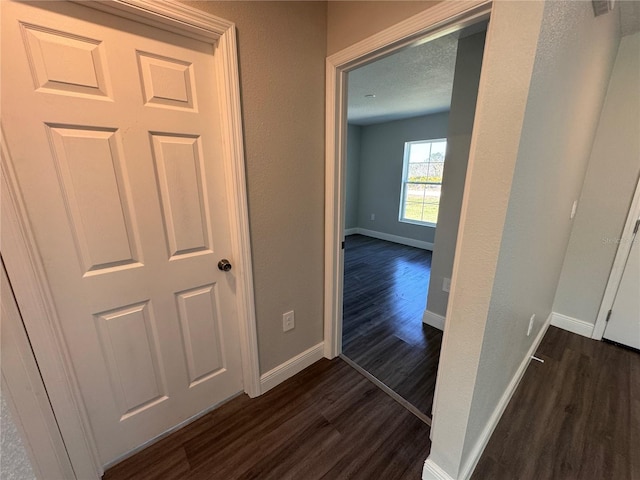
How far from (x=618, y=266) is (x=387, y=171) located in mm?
3896

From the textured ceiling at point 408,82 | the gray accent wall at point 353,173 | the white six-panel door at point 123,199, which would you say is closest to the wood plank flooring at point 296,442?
the white six-panel door at point 123,199

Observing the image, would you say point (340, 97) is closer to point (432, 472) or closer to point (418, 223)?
point (432, 472)

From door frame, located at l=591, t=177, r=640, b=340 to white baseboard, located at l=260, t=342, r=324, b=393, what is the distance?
7.56ft

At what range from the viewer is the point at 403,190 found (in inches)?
210

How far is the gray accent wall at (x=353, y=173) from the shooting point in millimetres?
5668

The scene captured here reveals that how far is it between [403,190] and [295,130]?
4.30 metres

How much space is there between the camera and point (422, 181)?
506cm

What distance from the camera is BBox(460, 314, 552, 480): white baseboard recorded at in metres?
1.20

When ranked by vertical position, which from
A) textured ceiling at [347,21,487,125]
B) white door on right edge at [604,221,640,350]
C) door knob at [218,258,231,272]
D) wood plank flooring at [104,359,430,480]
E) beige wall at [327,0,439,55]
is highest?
textured ceiling at [347,21,487,125]

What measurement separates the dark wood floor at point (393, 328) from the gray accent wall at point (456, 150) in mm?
402

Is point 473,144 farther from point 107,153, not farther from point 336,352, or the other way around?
point 336,352

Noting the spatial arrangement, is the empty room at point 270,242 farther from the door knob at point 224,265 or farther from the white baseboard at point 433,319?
the white baseboard at point 433,319

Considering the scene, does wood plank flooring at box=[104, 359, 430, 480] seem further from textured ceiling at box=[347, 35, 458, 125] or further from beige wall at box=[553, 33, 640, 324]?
textured ceiling at box=[347, 35, 458, 125]

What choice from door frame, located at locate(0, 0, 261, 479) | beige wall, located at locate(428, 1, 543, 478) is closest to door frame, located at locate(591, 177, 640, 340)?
beige wall, located at locate(428, 1, 543, 478)
